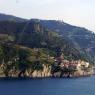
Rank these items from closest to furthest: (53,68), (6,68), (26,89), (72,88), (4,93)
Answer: (4,93), (26,89), (72,88), (6,68), (53,68)

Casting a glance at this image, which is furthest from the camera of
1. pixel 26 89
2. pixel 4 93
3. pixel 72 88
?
Result: pixel 72 88

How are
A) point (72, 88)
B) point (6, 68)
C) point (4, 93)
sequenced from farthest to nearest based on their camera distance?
point (6, 68) < point (72, 88) < point (4, 93)

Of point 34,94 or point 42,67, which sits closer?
point 34,94

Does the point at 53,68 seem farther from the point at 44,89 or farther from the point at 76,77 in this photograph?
the point at 44,89

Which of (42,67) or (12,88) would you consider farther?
(42,67)

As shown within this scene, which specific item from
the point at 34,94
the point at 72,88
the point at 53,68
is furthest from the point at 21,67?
the point at 34,94

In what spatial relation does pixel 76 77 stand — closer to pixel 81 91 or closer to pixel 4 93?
pixel 81 91

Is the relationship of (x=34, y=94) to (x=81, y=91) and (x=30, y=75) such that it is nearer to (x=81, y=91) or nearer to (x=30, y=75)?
(x=81, y=91)

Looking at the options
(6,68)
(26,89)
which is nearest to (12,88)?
(26,89)

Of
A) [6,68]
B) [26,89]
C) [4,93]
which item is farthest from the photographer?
[6,68]
